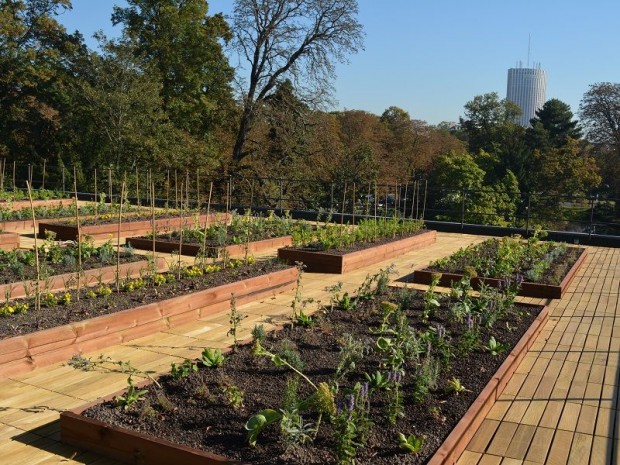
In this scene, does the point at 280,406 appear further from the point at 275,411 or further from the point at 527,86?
the point at 527,86

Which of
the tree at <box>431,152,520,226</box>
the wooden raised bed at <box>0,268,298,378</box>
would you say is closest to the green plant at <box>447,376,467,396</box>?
the wooden raised bed at <box>0,268,298,378</box>

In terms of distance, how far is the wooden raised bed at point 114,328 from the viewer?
12.6 feet

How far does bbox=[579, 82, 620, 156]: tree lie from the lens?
99.2ft

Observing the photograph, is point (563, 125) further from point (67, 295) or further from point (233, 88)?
point (67, 295)

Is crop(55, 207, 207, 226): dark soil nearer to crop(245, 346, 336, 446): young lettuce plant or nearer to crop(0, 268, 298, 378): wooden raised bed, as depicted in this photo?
crop(0, 268, 298, 378): wooden raised bed

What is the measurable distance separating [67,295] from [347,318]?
87.0 inches

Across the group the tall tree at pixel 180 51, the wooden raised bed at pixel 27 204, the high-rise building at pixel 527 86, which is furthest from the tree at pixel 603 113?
the high-rise building at pixel 527 86

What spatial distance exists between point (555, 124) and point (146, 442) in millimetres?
41468

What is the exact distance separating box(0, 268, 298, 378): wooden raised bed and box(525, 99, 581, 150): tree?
36.0 m

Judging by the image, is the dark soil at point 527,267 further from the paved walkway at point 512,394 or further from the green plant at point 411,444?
the green plant at point 411,444

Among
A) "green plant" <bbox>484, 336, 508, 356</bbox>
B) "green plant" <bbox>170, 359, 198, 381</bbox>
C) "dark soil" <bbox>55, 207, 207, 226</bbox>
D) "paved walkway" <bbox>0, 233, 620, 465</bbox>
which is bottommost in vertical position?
"paved walkway" <bbox>0, 233, 620, 465</bbox>

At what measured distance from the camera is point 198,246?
802 cm

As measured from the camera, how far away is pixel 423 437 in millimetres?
2801

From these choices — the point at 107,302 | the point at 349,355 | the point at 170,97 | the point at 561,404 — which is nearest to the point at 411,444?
the point at 349,355
